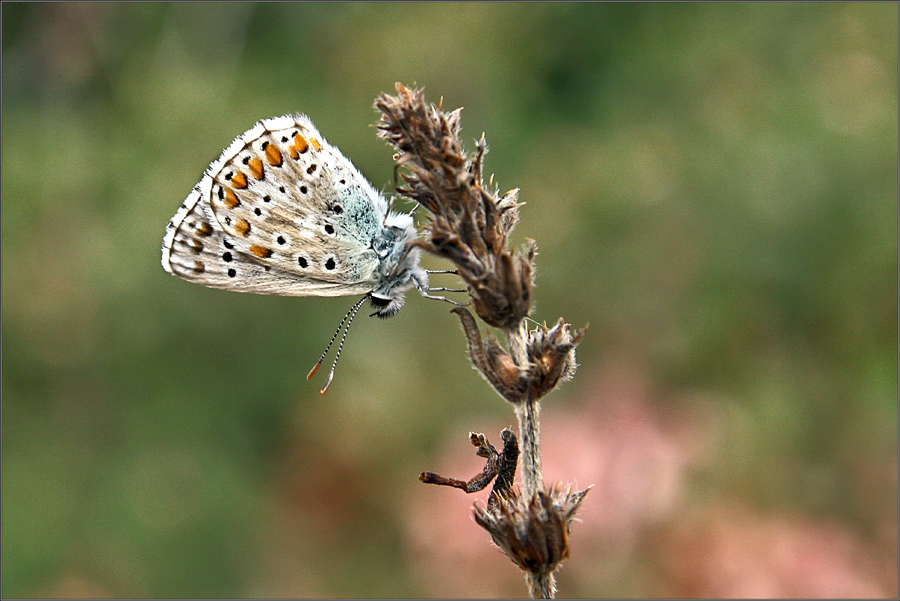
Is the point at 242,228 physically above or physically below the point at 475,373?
below

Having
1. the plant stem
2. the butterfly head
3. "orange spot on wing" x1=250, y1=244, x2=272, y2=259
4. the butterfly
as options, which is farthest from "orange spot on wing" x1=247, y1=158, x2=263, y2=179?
the plant stem

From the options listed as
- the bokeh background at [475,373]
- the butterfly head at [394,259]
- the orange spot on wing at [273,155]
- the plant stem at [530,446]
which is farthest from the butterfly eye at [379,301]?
the bokeh background at [475,373]

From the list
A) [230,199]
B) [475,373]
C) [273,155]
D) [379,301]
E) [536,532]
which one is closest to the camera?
[536,532]

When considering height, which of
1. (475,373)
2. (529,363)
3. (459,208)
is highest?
(475,373)

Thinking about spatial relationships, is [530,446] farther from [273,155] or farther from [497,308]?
[273,155]

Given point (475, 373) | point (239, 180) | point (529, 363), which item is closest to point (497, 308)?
point (529, 363)

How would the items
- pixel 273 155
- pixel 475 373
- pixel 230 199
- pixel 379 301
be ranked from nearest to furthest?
pixel 273 155 → pixel 230 199 → pixel 379 301 → pixel 475 373

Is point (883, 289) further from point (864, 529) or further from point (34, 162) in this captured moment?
Answer: point (34, 162)
